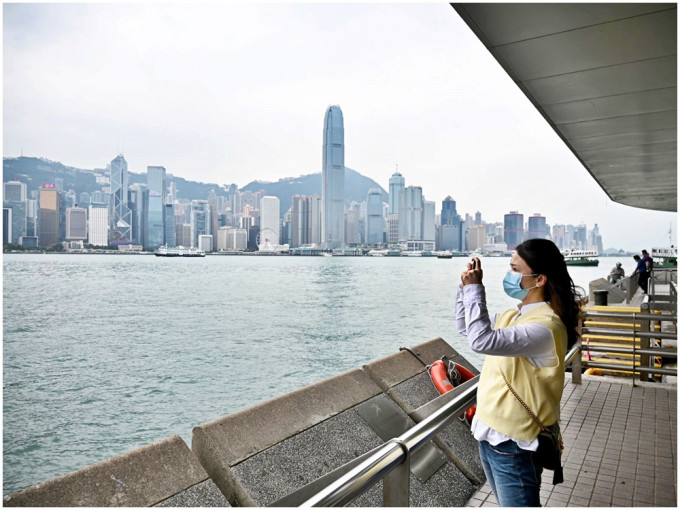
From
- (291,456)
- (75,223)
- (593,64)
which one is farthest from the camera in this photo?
(75,223)

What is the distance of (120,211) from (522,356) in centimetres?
14377

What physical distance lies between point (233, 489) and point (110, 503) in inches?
27.8

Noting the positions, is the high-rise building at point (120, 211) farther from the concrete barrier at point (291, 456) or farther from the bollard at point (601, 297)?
the concrete barrier at point (291, 456)

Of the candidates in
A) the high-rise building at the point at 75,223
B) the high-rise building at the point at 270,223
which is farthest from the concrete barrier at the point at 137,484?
the high-rise building at the point at 270,223

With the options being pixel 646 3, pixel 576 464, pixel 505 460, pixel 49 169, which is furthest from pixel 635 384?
pixel 49 169

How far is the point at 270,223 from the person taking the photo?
153m

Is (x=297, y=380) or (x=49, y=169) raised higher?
(x=49, y=169)

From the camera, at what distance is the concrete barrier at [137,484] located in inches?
95.8

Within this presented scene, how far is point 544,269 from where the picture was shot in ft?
7.66

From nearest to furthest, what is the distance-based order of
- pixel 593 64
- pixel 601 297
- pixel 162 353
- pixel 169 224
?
pixel 593 64 → pixel 601 297 → pixel 162 353 → pixel 169 224

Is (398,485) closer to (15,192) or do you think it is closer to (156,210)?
(15,192)

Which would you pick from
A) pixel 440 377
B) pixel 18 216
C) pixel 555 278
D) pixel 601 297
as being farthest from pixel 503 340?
pixel 18 216

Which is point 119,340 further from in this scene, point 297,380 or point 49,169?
point 49,169

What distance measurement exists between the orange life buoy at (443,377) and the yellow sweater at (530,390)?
7.69 feet
